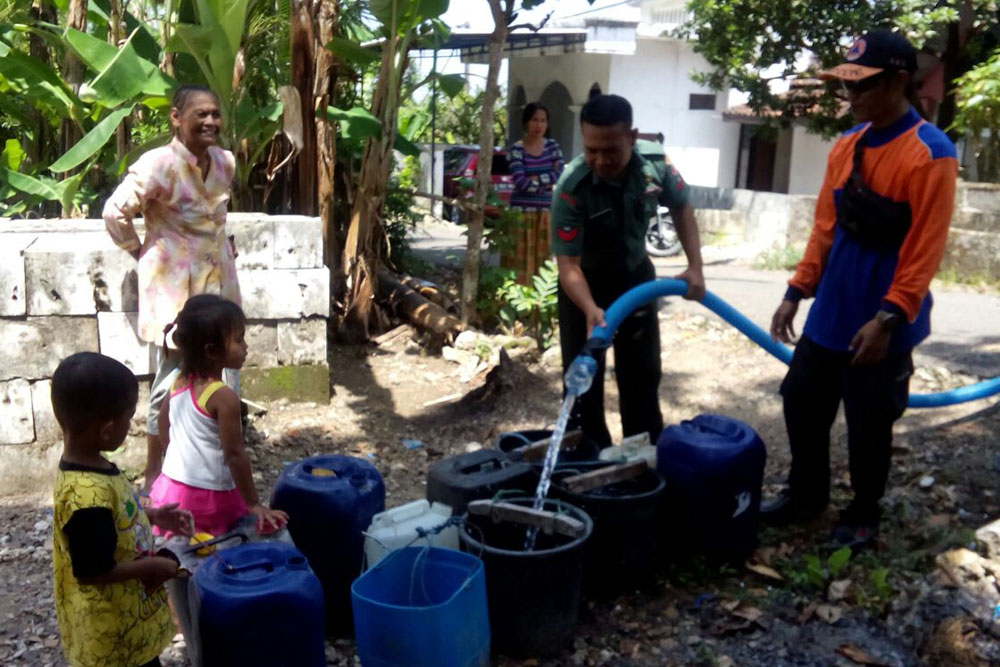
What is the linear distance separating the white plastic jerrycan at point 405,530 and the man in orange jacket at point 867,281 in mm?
1558

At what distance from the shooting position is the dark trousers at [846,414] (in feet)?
11.9

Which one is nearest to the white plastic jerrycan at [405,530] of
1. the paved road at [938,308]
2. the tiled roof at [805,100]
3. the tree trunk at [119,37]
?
the paved road at [938,308]

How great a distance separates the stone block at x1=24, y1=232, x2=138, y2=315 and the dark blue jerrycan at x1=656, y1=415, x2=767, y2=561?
9.19ft

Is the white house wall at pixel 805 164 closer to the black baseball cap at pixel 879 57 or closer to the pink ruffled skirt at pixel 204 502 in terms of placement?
the black baseball cap at pixel 879 57

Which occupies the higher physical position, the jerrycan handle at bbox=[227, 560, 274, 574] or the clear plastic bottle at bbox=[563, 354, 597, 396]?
the clear plastic bottle at bbox=[563, 354, 597, 396]

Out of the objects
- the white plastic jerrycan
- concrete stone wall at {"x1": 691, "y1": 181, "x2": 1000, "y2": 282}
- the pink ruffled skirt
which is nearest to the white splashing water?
the white plastic jerrycan

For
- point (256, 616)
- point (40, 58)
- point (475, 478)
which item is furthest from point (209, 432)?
point (40, 58)

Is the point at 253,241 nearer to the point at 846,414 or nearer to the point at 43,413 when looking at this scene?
the point at 43,413

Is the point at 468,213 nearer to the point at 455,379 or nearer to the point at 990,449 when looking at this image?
the point at 455,379

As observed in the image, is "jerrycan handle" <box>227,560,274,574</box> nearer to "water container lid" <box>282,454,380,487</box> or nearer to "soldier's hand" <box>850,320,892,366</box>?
"water container lid" <box>282,454,380,487</box>

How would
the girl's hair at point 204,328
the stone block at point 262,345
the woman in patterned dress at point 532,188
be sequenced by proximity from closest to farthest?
the girl's hair at point 204,328, the stone block at point 262,345, the woman in patterned dress at point 532,188

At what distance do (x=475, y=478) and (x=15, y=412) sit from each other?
2644 mm

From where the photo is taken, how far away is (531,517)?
10.6 ft

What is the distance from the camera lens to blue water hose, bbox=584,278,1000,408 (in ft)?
12.4
